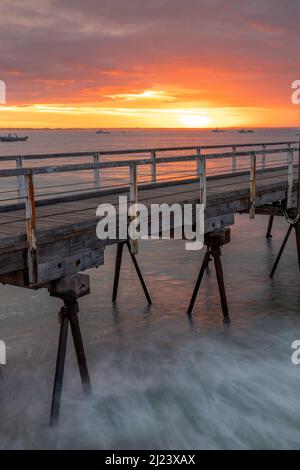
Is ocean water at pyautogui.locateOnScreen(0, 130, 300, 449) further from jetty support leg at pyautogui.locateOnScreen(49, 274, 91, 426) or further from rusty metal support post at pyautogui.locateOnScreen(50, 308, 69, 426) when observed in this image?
jetty support leg at pyautogui.locateOnScreen(49, 274, 91, 426)

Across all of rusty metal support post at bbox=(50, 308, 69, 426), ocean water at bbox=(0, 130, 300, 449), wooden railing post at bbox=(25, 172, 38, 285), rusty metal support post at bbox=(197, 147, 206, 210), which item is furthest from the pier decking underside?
ocean water at bbox=(0, 130, 300, 449)

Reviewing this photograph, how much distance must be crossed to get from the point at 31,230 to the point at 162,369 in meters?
5.05

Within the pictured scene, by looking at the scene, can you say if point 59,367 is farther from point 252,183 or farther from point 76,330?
point 252,183

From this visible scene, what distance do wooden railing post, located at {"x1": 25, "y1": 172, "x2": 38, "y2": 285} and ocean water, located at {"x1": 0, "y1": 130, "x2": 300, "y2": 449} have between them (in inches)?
121

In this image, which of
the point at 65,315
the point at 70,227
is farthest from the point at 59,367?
the point at 70,227

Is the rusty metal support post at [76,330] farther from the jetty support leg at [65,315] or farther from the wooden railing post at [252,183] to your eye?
the wooden railing post at [252,183]

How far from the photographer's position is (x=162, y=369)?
35.6ft

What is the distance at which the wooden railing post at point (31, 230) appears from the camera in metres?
7.20

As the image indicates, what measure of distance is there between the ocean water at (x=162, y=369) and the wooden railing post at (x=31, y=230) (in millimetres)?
3084

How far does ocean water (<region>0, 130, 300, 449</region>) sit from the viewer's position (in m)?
8.73

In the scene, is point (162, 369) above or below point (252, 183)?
below

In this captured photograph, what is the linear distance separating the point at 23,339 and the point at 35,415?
3.50 metres

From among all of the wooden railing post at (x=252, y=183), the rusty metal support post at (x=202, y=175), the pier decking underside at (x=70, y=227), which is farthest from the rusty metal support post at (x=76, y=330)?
the wooden railing post at (x=252, y=183)
